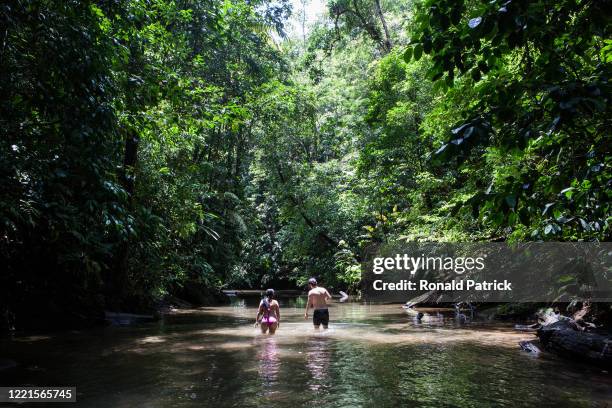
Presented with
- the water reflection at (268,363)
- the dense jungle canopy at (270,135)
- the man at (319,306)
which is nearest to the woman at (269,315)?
the water reflection at (268,363)

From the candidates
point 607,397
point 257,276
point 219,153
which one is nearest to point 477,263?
point 607,397

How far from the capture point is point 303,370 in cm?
844

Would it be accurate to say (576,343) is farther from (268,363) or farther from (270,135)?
(270,135)

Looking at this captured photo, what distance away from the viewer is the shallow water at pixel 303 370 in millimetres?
6484

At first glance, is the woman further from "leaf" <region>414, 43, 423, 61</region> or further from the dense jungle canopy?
"leaf" <region>414, 43, 423, 61</region>

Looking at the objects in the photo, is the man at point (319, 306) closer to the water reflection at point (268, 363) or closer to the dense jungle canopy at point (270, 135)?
the water reflection at point (268, 363)

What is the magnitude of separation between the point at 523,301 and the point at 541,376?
1033cm

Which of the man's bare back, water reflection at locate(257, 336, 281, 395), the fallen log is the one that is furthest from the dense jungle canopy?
the man's bare back

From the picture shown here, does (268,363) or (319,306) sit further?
(319,306)

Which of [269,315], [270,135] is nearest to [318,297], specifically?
[269,315]

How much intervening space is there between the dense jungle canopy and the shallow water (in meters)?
2.32

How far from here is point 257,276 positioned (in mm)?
50375

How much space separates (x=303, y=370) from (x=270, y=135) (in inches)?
992

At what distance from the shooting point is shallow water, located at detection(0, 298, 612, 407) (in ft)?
21.3
